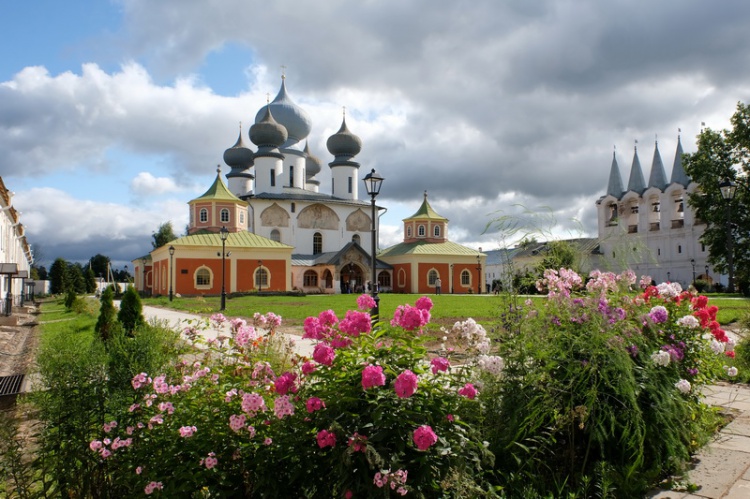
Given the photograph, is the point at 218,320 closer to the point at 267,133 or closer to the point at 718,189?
the point at 718,189

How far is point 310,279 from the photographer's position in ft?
148

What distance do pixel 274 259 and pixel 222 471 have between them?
34.7 meters

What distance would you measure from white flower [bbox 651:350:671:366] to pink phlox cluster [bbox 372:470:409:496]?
1979 millimetres

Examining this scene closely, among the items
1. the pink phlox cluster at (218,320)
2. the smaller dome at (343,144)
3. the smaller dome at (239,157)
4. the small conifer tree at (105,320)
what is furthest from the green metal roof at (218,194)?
the pink phlox cluster at (218,320)

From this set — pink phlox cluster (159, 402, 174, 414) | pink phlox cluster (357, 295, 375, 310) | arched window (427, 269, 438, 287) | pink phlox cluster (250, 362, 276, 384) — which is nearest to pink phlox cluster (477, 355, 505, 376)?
pink phlox cluster (357, 295, 375, 310)

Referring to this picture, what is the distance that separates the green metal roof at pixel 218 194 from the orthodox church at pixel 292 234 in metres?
0.08

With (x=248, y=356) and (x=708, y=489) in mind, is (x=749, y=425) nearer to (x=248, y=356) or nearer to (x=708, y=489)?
(x=708, y=489)

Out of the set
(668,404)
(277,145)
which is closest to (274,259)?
(277,145)

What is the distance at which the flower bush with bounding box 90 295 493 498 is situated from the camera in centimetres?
265

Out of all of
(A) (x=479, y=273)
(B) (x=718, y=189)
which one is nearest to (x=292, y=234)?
(A) (x=479, y=273)

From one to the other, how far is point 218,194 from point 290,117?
13146mm

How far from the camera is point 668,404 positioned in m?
3.45

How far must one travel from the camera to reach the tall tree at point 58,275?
61.9m

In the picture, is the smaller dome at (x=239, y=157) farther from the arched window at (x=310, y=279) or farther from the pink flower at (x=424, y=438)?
the pink flower at (x=424, y=438)
